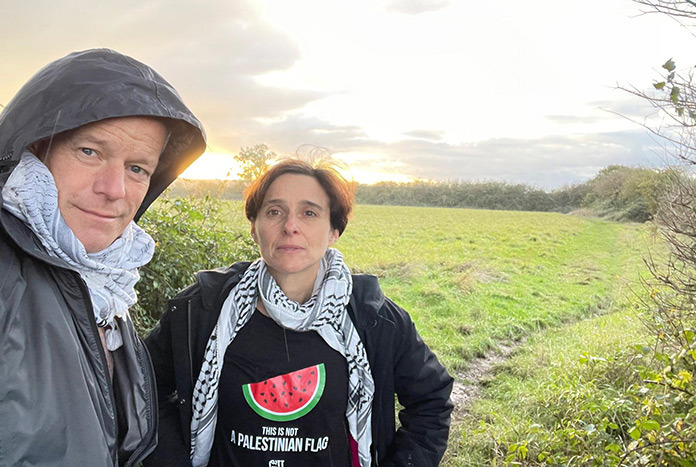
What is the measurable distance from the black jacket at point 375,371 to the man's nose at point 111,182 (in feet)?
3.19

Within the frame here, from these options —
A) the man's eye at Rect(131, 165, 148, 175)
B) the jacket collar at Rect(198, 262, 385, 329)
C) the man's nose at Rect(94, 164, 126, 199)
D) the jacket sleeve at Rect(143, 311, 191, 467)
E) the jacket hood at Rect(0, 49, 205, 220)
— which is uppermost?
the jacket hood at Rect(0, 49, 205, 220)

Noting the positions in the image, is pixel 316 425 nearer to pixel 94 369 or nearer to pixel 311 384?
pixel 311 384

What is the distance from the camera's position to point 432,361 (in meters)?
2.57

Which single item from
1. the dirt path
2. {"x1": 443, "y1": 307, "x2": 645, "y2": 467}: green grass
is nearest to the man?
{"x1": 443, "y1": 307, "x2": 645, "y2": 467}: green grass

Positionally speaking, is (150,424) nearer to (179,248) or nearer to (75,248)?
(75,248)

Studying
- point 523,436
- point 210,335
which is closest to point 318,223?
point 210,335

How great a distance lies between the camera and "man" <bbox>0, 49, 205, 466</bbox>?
129cm

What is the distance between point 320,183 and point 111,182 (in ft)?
3.90

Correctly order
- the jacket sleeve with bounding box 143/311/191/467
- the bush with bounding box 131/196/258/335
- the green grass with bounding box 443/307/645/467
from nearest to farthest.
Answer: the jacket sleeve with bounding box 143/311/191/467 → the bush with bounding box 131/196/258/335 → the green grass with bounding box 443/307/645/467

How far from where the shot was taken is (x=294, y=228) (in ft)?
8.09

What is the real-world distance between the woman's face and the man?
0.69 meters

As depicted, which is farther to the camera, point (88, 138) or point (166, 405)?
point (166, 405)

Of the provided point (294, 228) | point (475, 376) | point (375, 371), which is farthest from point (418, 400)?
point (475, 376)

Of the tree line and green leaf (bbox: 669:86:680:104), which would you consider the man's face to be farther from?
the tree line
